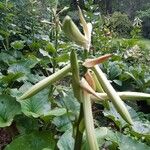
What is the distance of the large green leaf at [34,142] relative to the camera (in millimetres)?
1884

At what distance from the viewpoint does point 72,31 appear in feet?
3.59

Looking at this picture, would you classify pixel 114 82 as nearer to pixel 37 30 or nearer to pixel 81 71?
pixel 37 30

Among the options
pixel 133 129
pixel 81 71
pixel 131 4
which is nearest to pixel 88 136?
pixel 81 71

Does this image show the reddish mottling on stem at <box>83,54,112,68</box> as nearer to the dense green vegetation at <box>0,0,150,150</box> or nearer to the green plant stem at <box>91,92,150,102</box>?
the dense green vegetation at <box>0,0,150,150</box>

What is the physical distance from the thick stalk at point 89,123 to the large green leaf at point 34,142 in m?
0.71

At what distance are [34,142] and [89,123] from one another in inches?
32.2

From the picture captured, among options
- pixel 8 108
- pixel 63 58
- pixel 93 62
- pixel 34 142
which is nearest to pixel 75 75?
pixel 93 62

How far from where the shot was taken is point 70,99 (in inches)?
87.3

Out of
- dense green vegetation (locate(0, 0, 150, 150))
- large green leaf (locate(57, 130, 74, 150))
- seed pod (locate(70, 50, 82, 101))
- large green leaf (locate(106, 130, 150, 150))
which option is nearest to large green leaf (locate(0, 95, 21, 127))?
dense green vegetation (locate(0, 0, 150, 150))

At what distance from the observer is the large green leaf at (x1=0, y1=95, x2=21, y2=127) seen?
210cm

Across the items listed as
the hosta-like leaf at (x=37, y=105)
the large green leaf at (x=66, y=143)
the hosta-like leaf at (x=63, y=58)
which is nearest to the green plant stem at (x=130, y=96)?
the large green leaf at (x=66, y=143)

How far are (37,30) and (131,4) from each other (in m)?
12.0

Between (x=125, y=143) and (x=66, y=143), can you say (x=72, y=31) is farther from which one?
(x=125, y=143)

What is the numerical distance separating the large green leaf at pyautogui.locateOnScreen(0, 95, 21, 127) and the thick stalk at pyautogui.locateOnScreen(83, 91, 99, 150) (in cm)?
95
